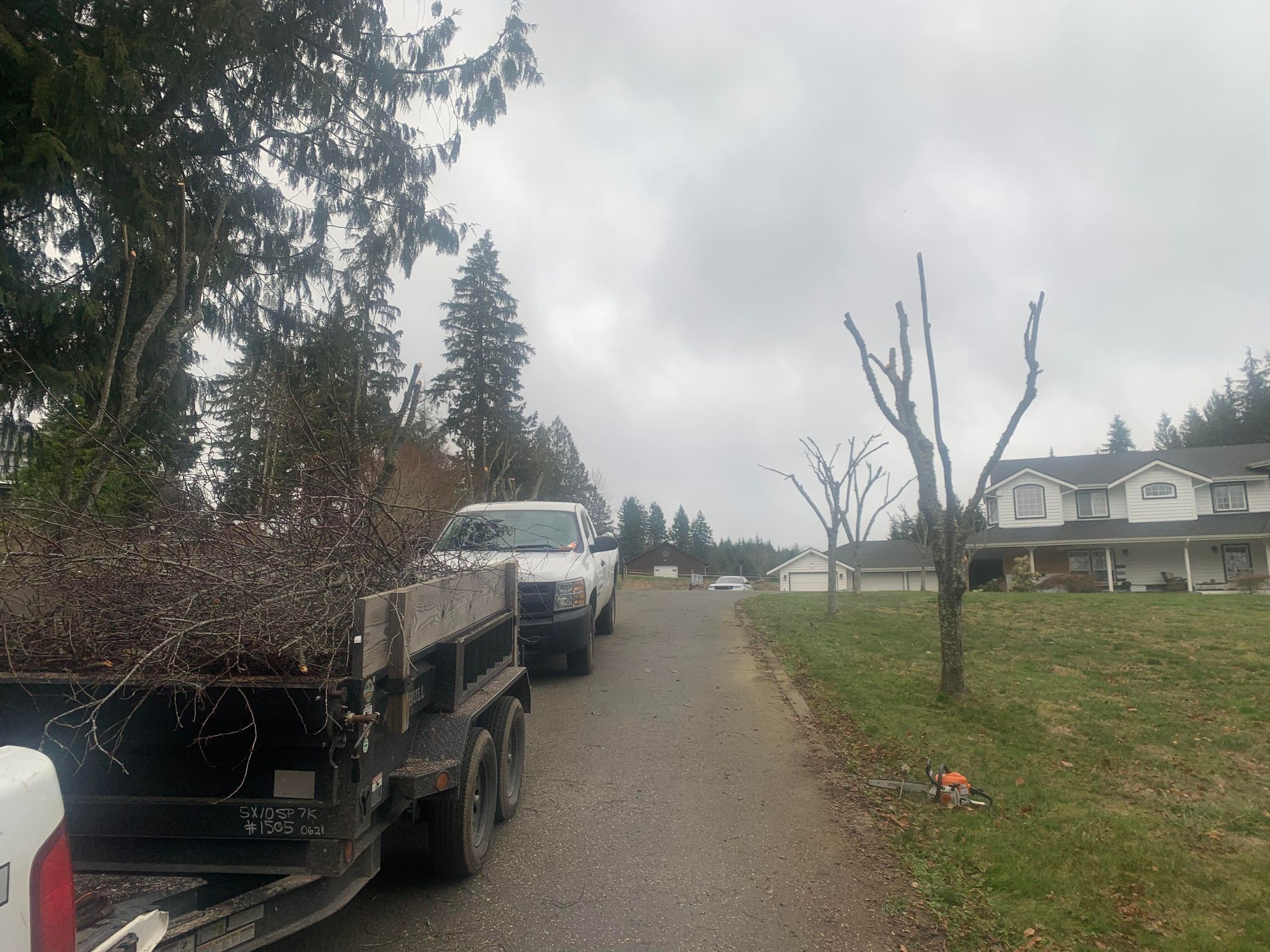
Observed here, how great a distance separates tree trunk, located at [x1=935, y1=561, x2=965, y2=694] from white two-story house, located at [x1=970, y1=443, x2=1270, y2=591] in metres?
24.4

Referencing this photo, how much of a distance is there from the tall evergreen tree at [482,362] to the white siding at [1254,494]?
28.5 meters

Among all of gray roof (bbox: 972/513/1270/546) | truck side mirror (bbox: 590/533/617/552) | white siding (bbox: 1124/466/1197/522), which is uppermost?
white siding (bbox: 1124/466/1197/522)

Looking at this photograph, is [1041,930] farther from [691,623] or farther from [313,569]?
[691,623]

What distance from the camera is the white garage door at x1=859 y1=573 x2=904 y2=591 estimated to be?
159 feet

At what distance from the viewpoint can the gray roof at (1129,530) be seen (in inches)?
1255

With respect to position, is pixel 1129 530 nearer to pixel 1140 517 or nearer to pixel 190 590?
pixel 1140 517

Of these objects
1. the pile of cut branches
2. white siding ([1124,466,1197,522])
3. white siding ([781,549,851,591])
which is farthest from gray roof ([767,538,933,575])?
the pile of cut branches

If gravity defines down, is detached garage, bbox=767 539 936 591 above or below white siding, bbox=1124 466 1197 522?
below

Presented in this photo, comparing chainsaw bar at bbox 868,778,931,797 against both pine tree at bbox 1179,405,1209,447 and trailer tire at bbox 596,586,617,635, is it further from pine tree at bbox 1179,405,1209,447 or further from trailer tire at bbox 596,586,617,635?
pine tree at bbox 1179,405,1209,447

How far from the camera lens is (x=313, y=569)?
374cm

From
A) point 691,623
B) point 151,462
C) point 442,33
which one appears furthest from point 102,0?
point 691,623

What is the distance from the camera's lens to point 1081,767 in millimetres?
6195

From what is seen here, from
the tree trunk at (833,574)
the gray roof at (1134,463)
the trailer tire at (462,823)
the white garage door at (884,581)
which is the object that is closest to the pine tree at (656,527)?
the white garage door at (884,581)

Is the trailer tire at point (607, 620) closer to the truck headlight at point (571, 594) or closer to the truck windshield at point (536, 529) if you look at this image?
the truck windshield at point (536, 529)
